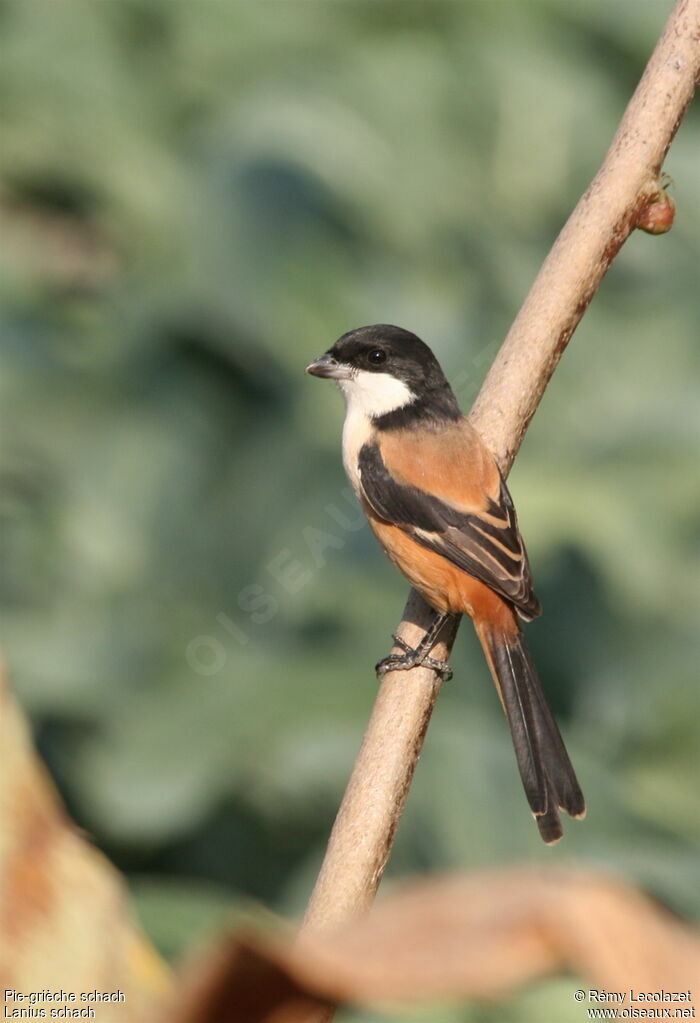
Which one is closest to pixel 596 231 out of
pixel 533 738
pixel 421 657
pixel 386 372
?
pixel 421 657

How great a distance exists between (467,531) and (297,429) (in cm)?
187

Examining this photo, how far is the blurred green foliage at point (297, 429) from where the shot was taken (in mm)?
3979

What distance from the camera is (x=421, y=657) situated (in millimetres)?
2213

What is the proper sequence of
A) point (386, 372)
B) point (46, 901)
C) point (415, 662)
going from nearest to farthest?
point (46, 901) < point (415, 662) < point (386, 372)

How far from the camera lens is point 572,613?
435cm

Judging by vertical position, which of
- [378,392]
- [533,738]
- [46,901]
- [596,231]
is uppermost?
[378,392]

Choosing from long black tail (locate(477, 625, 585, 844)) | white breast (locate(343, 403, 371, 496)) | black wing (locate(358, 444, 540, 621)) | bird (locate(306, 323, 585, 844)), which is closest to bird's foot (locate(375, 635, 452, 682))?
bird (locate(306, 323, 585, 844))

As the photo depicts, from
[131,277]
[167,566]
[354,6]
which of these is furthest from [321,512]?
[354,6]

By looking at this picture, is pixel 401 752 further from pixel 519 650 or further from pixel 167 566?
pixel 167 566

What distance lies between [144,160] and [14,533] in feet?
8.63

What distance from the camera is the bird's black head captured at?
3.45 m

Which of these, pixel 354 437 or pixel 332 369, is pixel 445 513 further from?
pixel 332 369

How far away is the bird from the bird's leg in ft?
0.10

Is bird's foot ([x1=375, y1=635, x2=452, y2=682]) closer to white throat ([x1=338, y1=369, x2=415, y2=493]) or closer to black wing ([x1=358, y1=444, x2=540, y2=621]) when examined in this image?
black wing ([x1=358, y1=444, x2=540, y2=621])
